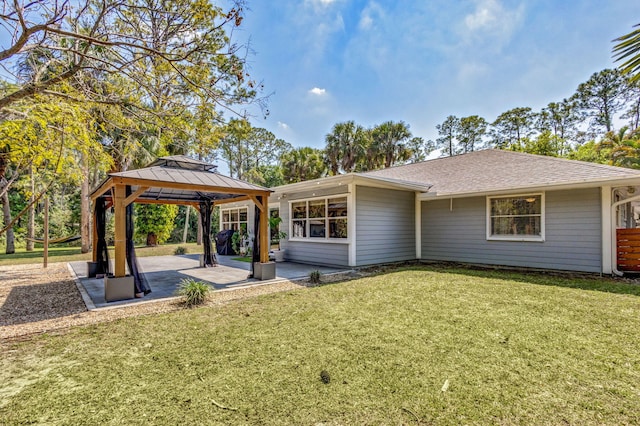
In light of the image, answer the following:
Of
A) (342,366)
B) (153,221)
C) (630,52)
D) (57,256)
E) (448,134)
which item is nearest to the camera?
(342,366)

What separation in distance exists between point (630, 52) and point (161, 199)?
10.4 m

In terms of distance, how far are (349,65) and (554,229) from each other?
27.5ft

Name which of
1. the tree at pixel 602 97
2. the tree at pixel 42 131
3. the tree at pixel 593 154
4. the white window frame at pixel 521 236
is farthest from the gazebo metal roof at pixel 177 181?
the tree at pixel 602 97

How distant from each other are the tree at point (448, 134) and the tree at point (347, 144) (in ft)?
42.9

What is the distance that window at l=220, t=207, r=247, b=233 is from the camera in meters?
14.4

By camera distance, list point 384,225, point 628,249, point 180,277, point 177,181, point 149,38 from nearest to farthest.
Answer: point 149,38
point 177,181
point 628,249
point 180,277
point 384,225

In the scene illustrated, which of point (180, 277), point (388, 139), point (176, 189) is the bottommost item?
point (180, 277)

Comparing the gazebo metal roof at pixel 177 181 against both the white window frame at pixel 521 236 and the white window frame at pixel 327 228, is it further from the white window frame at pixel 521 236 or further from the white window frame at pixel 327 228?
the white window frame at pixel 521 236

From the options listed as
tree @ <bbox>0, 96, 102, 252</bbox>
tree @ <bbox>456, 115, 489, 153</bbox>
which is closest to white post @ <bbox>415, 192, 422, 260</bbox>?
tree @ <bbox>0, 96, 102, 252</bbox>

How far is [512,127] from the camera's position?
89.3 ft

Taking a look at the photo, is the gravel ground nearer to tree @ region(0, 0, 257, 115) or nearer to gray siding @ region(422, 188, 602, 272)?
tree @ region(0, 0, 257, 115)

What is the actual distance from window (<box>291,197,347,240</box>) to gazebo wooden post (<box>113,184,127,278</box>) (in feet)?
18.2

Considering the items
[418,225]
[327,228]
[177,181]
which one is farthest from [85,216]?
[418,225]

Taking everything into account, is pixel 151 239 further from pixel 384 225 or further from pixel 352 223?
pixel 384 225
